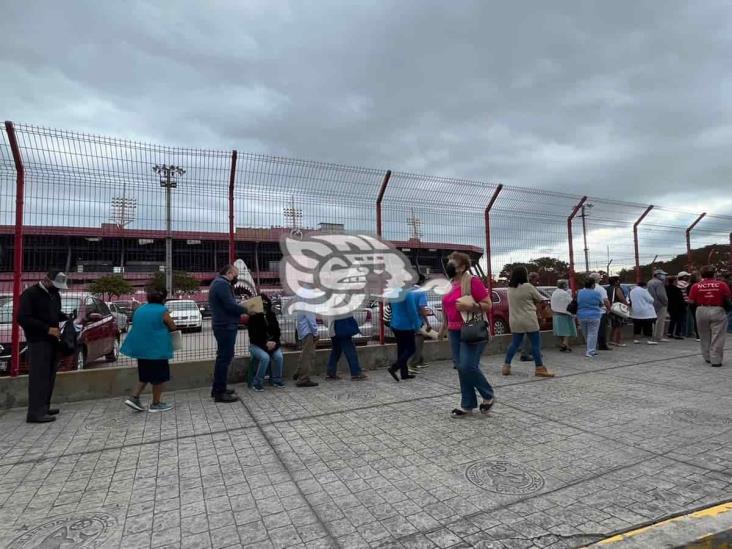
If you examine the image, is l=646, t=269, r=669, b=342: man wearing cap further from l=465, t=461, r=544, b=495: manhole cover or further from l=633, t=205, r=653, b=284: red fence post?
l=465, t=461, r=544, b=495: manhole cover

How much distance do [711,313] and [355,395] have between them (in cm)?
623

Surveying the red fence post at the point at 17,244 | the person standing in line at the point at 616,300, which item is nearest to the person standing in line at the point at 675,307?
the person standing in line at the point at 616,300

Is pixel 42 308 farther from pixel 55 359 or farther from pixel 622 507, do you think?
pixel 622 507

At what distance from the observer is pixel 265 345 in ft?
20.3

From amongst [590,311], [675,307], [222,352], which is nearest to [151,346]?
[222,352]

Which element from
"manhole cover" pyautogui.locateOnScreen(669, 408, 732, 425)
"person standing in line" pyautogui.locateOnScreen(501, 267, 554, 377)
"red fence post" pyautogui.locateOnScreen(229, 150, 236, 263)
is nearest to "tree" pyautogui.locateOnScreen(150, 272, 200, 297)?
"red fence post" pyautogui.locateOnScreen(229, 150, 236, 263)

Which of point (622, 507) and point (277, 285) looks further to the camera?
point (277, 285)

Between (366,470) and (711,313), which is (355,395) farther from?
(711,313)

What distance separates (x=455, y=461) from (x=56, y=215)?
19.7 feet

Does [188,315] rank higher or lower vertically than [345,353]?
higher

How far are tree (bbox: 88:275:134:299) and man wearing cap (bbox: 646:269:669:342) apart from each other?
11.6 metres

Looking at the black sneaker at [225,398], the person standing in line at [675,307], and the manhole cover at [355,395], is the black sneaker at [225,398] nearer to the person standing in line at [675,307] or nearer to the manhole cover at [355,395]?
the manhole cover at [355,395]

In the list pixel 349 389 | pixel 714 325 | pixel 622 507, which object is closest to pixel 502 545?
pixel 622 507

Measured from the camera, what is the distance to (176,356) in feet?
22.0
